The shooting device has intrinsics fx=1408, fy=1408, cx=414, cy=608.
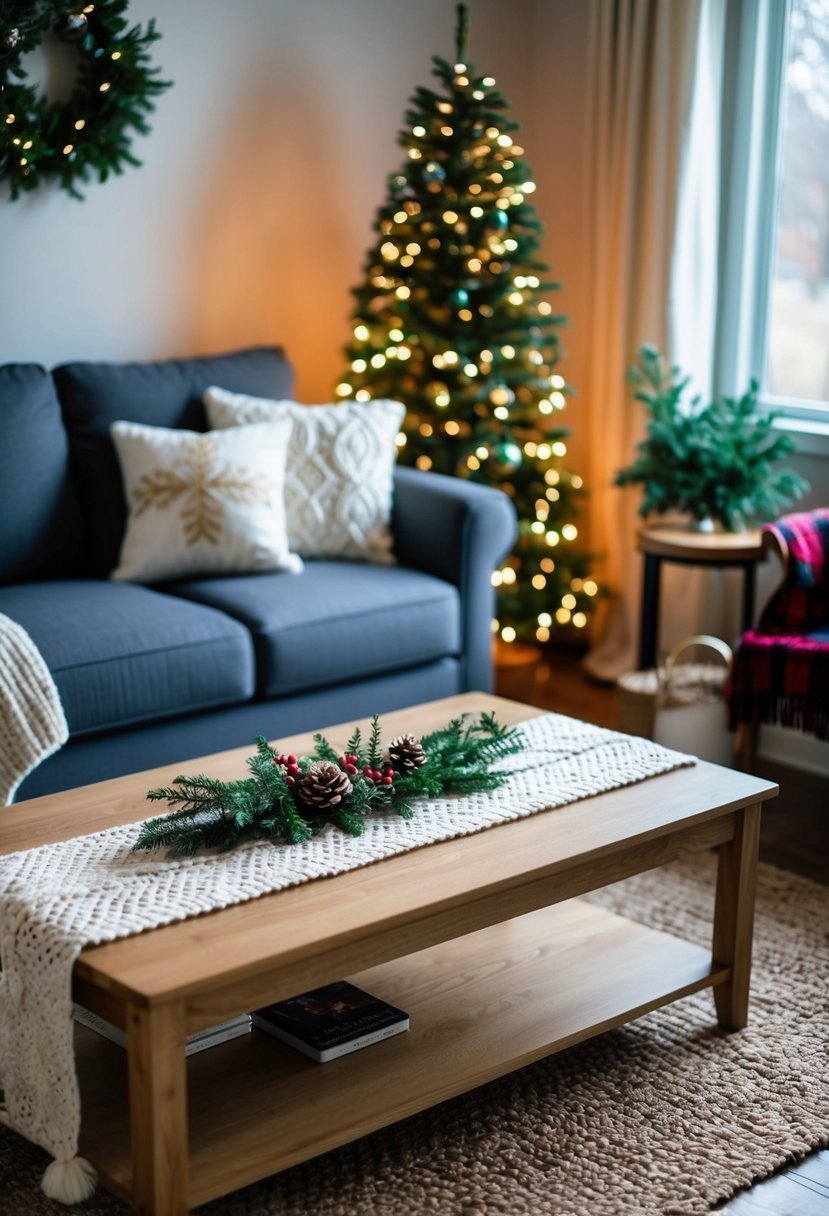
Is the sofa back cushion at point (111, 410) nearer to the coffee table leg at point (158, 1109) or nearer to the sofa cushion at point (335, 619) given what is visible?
the sofa cushion at point (335, 619)

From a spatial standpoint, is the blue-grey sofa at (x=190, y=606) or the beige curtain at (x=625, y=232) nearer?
the blue-grey sofa at (x=190, y=606)

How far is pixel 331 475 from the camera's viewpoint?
363 cm

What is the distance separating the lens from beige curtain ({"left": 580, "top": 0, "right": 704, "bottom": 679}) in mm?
3936

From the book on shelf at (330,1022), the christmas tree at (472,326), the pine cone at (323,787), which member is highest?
the christmas tree at (472,326)

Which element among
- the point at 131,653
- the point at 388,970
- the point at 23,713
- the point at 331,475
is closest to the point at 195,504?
the point at 331,475

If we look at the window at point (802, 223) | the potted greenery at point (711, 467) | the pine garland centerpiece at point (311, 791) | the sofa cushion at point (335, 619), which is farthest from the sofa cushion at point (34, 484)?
the window at point (802, 223)

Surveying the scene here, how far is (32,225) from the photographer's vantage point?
3.64m

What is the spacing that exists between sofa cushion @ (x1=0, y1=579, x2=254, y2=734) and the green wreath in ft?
3.75

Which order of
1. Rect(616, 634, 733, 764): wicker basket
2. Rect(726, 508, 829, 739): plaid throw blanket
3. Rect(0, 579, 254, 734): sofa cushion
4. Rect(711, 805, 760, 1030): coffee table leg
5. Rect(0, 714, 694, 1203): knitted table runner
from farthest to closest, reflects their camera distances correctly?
Rect(616, 634, 733, 764): wicker basket, Rect(726, 508, 829, 739): plaid throw blanket, Rect(0, 579, 254, 734): sofa cushion, Rect(711, 805, 760, 1030): coffee table leg, Rect(0, 714, 694, 1203): knitted table runner

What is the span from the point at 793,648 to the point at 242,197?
6.67 feet

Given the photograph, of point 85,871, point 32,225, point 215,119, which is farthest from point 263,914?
point 215,119

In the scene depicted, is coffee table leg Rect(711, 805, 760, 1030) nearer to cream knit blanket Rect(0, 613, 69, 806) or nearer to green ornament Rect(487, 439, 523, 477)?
cream knit blanket Rect(0, 613, 69, 806)

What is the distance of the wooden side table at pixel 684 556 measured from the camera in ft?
11.8

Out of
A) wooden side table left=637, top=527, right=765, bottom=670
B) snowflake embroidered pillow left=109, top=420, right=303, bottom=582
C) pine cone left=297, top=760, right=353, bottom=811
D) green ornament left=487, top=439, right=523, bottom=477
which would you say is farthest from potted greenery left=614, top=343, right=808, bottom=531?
pine cone left=297, top=760, right=353, bottom=811
